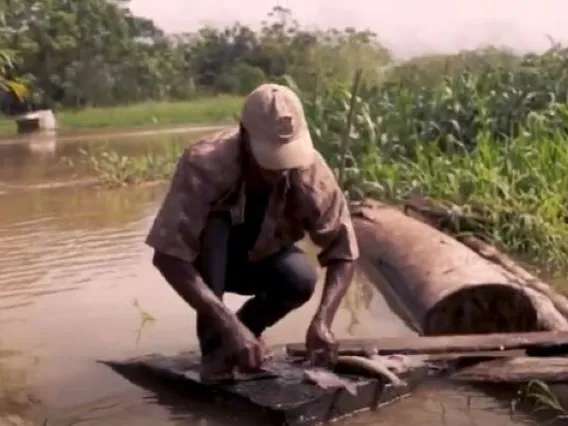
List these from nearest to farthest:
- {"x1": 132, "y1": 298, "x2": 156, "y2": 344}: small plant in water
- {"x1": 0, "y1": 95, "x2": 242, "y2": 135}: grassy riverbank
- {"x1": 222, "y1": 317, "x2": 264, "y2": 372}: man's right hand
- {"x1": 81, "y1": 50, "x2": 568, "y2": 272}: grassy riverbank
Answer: {"x1": 222, "y1": 317, "x2": 264, "y2": 372}: man's right hand
{"x1": 132, "y1": 298, "x2": 156, "y2": 344}: small plant in water
{"x1": 81, "y1": 50, "x2": 568, "y2": 272}: grassy riverbank
{"x1": 0, "y1": 95, "x2": 242, "y2": 135}: grassy riverbank

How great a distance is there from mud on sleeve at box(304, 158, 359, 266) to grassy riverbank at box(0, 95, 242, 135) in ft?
66.8

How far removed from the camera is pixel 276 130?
342 cm

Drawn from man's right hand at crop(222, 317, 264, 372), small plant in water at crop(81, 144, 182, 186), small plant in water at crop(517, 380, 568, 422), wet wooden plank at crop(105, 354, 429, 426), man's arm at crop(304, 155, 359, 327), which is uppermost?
man's arm at crop(304, 155, 359, 327)

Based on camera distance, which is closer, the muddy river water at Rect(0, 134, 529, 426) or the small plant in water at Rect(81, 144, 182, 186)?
the muddy river water at Rect(0, 134, 529, 426)

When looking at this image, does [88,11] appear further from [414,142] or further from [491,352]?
[491,352]

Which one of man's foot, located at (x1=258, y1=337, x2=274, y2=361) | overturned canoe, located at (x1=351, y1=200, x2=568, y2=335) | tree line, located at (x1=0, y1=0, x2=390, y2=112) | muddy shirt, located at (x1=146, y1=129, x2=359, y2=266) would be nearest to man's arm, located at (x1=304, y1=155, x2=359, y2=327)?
muddy shirt, located at (x1=146, y1=129, x2=359, y2=266)

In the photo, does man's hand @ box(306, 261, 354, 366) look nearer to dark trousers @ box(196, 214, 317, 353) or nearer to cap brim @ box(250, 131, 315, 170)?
dark trousers @ box(196, 214, 317, 353)

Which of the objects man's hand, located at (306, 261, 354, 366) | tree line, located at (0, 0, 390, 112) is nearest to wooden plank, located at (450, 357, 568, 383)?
man's hand, located at (306, 261, 354, 366)

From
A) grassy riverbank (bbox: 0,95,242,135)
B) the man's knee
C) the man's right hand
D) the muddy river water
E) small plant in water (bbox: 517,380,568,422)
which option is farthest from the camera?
grassy riverbank (bbox: 0,95,242,135)

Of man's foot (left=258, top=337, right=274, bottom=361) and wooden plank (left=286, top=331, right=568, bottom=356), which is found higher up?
man's foot (left=258, top=337, right=274, bottom=361)

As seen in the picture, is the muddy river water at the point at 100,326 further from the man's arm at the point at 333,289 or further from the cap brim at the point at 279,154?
the cap brim at the point at 279,154

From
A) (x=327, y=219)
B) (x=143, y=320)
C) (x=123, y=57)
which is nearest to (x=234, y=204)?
(x=327, y=219)

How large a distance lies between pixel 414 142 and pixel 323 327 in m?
6.05

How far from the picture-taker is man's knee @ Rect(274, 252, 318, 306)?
3830mm
